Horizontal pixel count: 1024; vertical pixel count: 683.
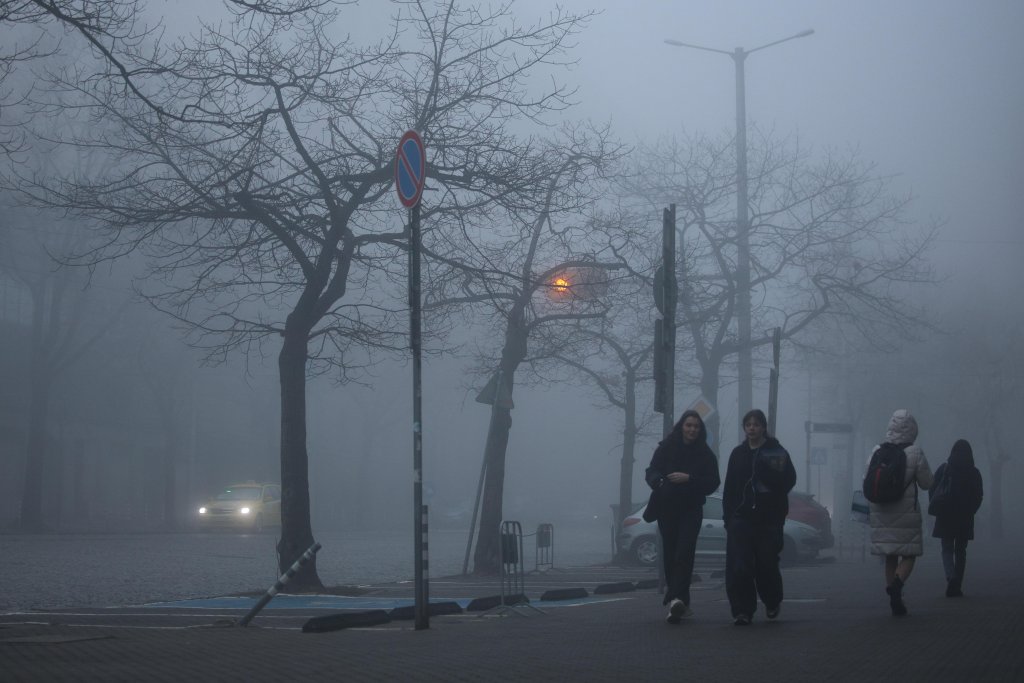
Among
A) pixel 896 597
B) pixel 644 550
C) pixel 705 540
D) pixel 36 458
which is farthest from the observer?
pixel 36 458

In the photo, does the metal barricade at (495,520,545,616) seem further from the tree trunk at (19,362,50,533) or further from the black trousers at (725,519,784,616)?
the tree trunk at (19,362,50,533)

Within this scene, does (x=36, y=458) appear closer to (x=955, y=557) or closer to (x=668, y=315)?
(x=668, y=315)

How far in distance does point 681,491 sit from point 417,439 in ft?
7.69

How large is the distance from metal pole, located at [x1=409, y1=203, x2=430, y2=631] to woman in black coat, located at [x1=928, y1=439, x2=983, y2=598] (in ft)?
21.1

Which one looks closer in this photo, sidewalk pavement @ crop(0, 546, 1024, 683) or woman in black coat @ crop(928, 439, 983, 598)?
sidewalk pavement @ crop(0, 546, 1024, 683)

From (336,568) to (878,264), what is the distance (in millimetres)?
14485

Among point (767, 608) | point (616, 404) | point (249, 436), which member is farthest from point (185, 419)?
point (767, 608)

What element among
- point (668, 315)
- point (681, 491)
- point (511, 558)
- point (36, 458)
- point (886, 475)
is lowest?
point (511, 558)

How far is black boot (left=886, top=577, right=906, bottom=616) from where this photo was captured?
10.5 m

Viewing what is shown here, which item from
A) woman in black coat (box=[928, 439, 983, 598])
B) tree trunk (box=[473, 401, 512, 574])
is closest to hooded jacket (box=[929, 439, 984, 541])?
woman in black coat (box=[928, 439, 983, 598])

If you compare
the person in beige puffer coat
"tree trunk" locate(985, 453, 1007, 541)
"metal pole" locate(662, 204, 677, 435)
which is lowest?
"tree trunk" locate(985, 453, 1007, 541)

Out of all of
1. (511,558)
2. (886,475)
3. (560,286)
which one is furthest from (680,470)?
(560,286)

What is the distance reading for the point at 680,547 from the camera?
10352 millimetres

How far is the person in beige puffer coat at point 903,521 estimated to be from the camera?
34.9 feet
